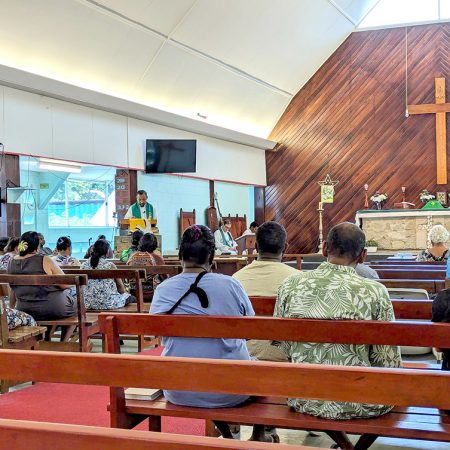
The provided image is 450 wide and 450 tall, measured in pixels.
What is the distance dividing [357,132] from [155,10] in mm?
5709

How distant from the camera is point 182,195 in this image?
38.7 ft

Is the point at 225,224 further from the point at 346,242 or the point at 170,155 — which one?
the point at 346,242

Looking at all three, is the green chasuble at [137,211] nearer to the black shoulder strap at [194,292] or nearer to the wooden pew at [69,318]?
the wooden pew at [69,318]

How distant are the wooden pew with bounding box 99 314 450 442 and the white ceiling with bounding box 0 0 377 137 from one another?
20.8ft

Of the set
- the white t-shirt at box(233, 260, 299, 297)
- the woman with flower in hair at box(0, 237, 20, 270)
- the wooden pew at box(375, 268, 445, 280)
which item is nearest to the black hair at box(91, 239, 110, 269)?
the woman with flower in hair at box(0, 237, 20, 270)

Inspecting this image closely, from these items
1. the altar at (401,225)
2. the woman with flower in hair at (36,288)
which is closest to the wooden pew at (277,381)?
the woman with flower in hair at (36,288)

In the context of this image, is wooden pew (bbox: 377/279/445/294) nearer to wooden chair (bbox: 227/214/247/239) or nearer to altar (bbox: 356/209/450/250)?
altar (bbox: 356/209/450/250)

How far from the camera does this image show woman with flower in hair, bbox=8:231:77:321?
5.07 meters

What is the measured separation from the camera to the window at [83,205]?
589 inches

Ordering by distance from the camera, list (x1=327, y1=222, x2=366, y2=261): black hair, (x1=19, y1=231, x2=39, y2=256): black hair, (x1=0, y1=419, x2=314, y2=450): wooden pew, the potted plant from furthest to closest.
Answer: the potted plant → (x1=19, y1=231, x2=39, y2=256): black hair → (x1=327, y1=222, x2=366, y2=261): black hair → (x1=0, y1=419, x2=314, y2=450): wooden pew

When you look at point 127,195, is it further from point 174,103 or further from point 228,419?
point 228,419

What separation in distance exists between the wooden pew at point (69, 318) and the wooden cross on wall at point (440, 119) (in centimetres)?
945

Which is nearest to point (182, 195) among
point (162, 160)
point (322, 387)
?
point (162, 160)

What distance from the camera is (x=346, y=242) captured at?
263 centimetres
